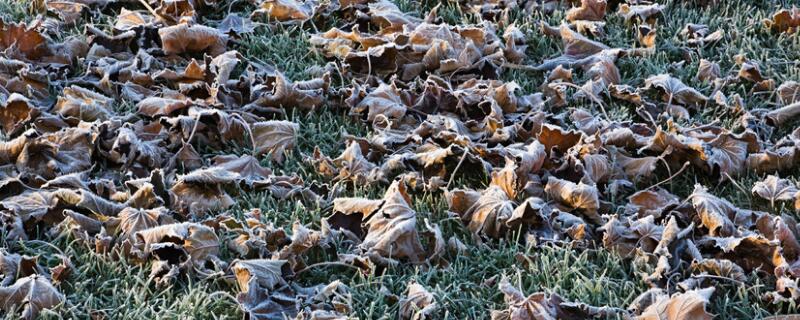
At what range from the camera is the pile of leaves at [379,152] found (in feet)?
9.96

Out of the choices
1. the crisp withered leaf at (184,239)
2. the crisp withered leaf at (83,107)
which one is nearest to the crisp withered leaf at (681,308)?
the crisp withered leaf at (184,239)

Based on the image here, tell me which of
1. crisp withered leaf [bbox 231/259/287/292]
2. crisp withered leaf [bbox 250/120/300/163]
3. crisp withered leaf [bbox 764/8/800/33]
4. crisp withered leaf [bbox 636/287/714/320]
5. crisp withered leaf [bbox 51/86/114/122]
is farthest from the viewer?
crisp withered leaf [bbox 764/8/800/33]

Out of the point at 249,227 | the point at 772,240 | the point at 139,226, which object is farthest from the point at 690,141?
the point at 139,226

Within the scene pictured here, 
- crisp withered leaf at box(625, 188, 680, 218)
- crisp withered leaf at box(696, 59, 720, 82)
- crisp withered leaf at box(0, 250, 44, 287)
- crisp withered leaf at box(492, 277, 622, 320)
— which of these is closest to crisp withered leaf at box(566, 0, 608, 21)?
crisp withered leaf at box(696, 59, 720, 82)

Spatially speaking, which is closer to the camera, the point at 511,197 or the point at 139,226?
the point at 139,226

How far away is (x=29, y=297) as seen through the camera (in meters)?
2.83

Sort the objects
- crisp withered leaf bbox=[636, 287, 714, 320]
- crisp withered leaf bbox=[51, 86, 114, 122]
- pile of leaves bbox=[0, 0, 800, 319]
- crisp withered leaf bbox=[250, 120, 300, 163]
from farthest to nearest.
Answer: crisp withered leaf bbox=[51, 86, 114, 122]
crisp withered leaf bbox=[250, 120, 300, 163]
pile of leaves bbox=[0, 0, 800, 319]
crisp withered leaf bbox=[636, 287, 714, 320]

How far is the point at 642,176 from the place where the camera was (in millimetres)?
3549

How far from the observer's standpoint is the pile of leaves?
304 cm

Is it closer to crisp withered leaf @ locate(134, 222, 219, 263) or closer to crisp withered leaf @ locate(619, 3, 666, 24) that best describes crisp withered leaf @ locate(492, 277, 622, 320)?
crisp withered leaf @ locate(134, 222, 219, 263)

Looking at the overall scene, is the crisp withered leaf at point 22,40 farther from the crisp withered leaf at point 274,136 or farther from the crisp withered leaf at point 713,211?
the crisp withered leaf at point 713,211

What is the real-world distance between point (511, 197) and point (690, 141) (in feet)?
2.23

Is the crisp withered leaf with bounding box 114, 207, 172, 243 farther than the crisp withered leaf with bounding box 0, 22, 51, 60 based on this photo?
No

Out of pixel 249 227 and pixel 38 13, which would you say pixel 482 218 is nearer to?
pixel 249 227
